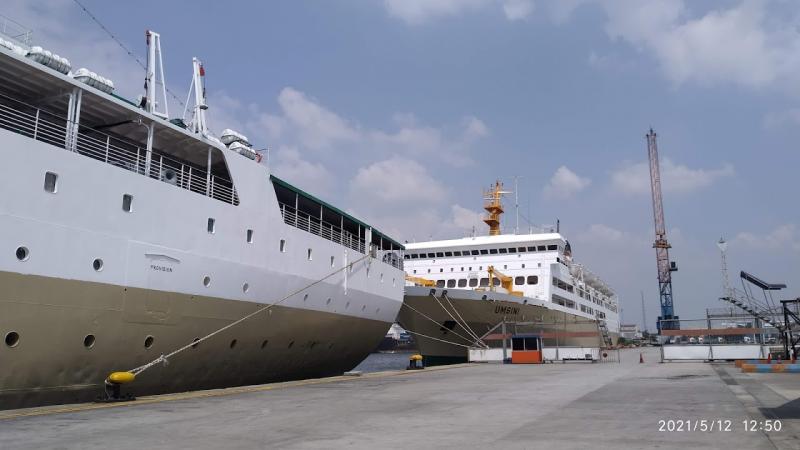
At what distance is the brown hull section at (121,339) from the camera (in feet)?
33.1

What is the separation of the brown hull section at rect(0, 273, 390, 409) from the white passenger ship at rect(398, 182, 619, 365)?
13.7 m

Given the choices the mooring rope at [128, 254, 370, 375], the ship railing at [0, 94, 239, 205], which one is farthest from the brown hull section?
the ship railing at [0, 94, 239, 205]

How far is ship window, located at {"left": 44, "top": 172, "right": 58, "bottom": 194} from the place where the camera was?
34.6ft

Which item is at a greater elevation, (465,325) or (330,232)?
(330,232)

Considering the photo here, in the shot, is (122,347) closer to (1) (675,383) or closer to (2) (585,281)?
(1) (675,383)

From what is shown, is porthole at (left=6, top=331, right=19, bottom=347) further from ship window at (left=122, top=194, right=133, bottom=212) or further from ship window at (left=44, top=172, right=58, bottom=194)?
ship window at (left=122, top=194, right=133, bottom=212)

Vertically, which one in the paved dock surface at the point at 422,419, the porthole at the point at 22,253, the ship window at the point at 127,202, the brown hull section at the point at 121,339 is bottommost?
the paved dock surface at the point at 422,419

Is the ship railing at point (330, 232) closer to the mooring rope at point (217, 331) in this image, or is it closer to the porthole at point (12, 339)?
the mooring rope at point (217, 331)

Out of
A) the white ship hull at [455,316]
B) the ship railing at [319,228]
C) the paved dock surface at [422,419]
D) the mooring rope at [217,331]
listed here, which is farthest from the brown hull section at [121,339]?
the white ship hull at [455,316]

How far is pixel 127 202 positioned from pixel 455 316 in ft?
76.2

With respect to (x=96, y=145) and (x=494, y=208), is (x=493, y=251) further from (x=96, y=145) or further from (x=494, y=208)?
(x=96, y=145)

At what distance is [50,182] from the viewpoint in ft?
34.9

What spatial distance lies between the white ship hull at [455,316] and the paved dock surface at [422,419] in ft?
53.4

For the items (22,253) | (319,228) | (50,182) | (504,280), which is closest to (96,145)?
(50,182)
